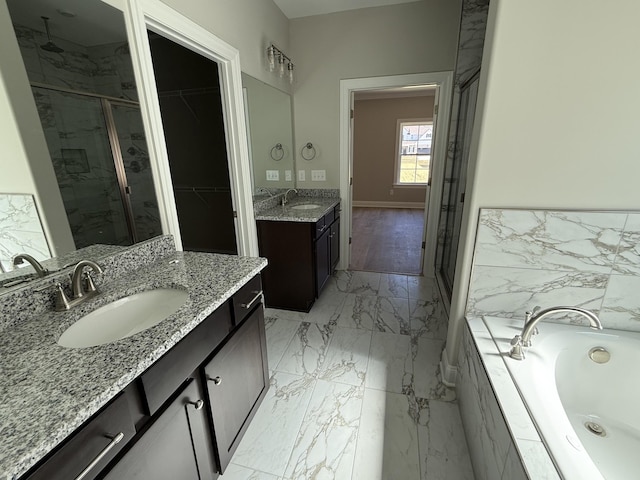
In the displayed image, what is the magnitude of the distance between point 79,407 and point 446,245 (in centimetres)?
308

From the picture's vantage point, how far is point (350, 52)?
293cm

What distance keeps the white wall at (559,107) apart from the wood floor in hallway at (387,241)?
2202mm

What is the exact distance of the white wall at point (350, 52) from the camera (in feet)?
8.84

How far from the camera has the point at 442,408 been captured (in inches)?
67.1

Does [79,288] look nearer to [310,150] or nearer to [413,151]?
[310,150]

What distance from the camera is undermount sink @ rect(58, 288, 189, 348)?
1.02 meters

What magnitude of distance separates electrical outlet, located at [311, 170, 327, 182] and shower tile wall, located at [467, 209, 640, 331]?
2.02 m

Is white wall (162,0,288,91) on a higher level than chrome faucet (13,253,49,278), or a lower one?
higher

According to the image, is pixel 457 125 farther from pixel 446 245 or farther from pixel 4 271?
pixel 4 271

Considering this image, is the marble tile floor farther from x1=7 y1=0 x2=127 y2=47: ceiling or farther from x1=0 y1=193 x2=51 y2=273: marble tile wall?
x1=7 y1=0 x2=127 y2=47: ceiling

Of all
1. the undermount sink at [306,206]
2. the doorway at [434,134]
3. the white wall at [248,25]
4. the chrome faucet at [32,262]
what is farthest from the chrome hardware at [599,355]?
the white wall at [248,25]

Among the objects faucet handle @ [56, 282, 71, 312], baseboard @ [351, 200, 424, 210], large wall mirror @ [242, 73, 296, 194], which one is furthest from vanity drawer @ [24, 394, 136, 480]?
baseboard @ [351, 200, 424, 210]

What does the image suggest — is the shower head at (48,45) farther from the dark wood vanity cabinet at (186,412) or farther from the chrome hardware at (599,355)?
the chrome hardware at (599,355)

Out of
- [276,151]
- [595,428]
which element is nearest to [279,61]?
[276,151]
